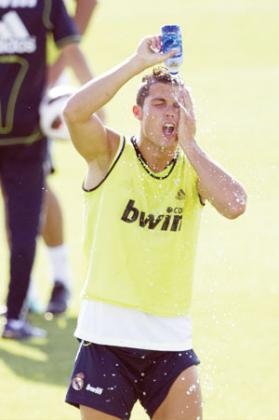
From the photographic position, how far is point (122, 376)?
5.93 metres

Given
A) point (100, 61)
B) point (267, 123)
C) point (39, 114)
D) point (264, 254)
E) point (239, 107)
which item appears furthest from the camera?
point (100, 61)

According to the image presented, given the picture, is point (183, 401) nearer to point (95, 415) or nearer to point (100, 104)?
point (95, 415)

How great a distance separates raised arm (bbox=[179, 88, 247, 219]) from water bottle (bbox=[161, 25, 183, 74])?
177 millimetres

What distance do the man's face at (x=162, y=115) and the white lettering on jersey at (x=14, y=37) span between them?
9.27ft

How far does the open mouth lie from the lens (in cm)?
591

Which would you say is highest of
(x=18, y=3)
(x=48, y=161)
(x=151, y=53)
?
(x=18, y=3)

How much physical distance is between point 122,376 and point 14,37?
3.32 meters

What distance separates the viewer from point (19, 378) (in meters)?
8.12

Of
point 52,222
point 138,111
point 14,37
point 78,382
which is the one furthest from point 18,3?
point 78,382

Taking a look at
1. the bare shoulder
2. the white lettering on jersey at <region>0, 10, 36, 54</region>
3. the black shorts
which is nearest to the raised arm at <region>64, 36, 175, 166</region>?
the bare shoulder

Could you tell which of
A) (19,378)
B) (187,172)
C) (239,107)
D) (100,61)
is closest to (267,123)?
(239,107)

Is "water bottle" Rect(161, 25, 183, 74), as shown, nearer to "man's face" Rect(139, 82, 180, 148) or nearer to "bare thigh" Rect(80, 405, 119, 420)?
"man's face" Rect(139, 82, 180, 148)

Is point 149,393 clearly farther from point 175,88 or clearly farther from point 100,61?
point 100,61

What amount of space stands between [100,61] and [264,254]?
36.6 feet
